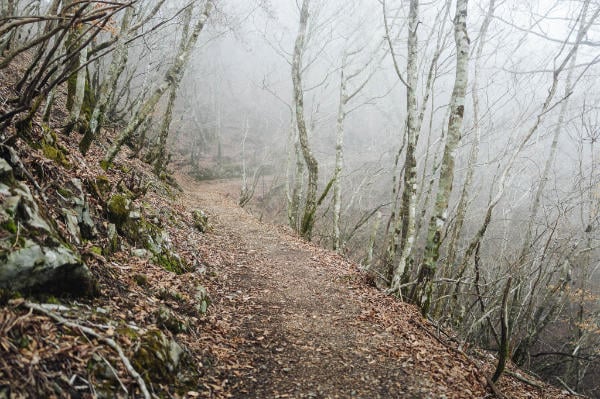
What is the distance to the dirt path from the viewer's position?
12.6 feet

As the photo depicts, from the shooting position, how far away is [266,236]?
10289mm

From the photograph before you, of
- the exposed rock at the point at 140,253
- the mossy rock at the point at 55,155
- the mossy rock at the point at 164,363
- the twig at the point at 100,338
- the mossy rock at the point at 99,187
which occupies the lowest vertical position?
the mossy rock at the point at 164,363

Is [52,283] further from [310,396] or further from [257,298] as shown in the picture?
[257,298]

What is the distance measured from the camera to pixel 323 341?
4.72m

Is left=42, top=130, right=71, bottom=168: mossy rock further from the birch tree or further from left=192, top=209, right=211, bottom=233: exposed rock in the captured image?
left=192, top=209, right=211, bottom=233: exposed rock

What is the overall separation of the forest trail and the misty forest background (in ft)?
3.09

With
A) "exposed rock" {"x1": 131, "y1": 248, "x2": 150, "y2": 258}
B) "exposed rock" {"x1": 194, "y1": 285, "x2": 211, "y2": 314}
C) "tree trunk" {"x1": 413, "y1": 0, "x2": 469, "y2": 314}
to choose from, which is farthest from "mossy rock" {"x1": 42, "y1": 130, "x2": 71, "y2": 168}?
"tree trunk" {"x1": 413, "y1": 0, "x2": 469, "y2": 314}

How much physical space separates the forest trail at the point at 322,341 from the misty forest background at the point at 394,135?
94 cm

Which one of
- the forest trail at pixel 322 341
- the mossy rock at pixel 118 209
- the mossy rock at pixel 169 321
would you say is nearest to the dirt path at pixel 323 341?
the forest trail at pixel 322 341

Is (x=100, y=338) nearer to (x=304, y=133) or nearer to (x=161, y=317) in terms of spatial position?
(x=161, y=317)

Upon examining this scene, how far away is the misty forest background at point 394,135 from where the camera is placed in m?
6.55

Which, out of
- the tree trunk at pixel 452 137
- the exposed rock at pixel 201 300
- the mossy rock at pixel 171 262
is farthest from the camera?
the tree trunk at pixel 452 137

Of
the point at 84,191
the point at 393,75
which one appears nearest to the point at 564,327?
the point at 84,191

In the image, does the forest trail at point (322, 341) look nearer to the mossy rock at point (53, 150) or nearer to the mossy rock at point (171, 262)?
the mossy rock at point (171, 262)
